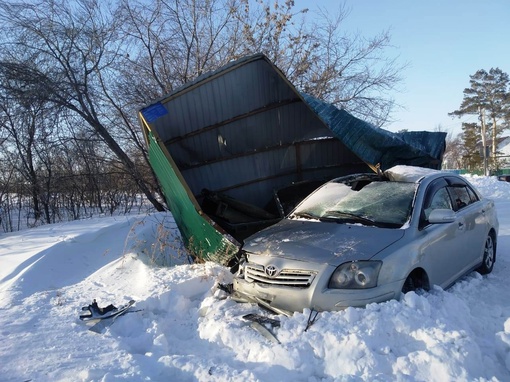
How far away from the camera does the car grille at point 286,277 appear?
3.55 m

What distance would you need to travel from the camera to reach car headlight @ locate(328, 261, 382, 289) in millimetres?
3451

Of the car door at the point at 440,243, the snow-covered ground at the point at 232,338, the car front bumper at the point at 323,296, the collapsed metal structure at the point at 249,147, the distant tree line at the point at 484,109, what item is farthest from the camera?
the distant tree line at the point at 484,109

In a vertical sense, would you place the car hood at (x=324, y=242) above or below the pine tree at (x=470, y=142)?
below

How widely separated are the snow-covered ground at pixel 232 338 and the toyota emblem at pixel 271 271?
1.46 feet

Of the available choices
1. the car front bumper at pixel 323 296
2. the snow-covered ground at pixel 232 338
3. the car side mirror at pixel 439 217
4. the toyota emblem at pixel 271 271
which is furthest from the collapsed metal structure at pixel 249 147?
the car side mirror at pixel 439 217

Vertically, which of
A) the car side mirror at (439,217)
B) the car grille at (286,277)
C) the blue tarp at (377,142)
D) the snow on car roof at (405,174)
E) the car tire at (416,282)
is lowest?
the car tire at (416,282)

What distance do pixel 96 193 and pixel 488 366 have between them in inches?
695

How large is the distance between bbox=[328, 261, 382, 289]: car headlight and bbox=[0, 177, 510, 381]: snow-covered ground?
0.23 m

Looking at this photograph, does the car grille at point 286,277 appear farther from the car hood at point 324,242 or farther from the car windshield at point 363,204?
the car windshield at point 363,204

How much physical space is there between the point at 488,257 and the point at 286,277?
3.41 metres

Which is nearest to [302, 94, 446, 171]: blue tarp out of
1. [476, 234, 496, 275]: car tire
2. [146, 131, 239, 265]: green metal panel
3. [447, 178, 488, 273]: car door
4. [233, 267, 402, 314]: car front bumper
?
[447, 178, 488, 273]: car door

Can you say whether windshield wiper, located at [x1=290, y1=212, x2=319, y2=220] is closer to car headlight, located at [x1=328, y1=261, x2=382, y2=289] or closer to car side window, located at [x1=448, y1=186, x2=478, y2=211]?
car headlight, located at [x1=328, y1=261, x2=382, y2=289]

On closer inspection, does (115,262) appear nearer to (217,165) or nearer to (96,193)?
(217,165)

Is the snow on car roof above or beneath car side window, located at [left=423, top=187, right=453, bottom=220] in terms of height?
above
